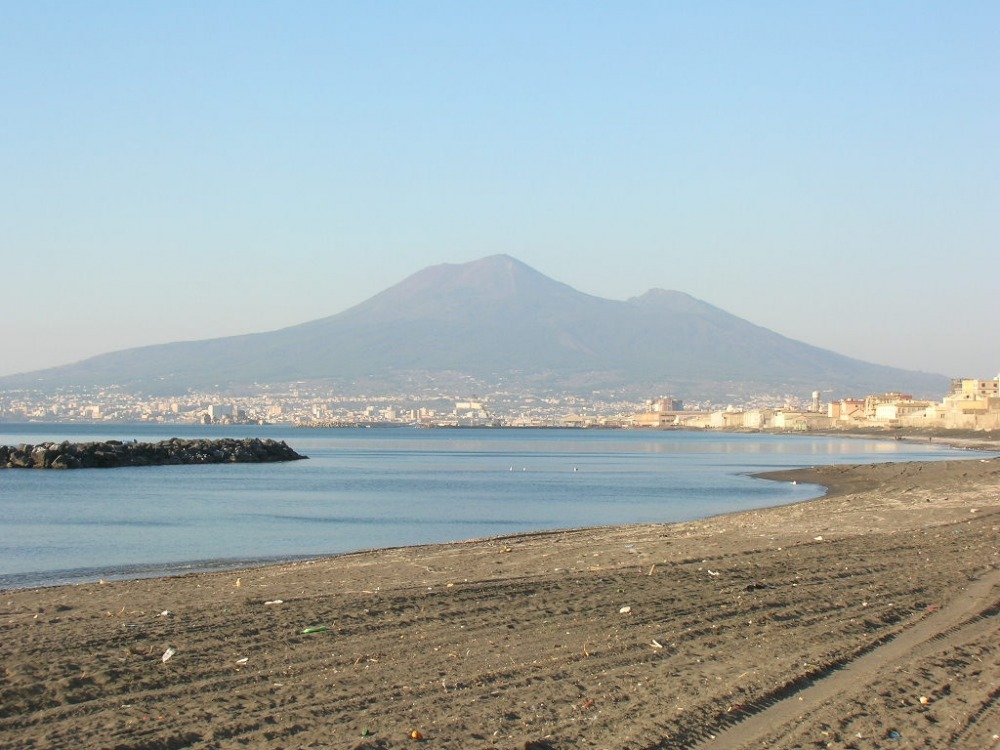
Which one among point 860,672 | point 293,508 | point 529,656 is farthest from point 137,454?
point 860,672

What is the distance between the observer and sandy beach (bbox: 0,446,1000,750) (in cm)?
552

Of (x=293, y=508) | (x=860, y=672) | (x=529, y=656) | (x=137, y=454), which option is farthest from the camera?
(x=137, y=454)

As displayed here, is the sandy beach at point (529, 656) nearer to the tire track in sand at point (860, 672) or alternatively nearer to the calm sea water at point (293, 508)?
the tire track in sand at point (860, 672)

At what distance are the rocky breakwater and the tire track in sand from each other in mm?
44081

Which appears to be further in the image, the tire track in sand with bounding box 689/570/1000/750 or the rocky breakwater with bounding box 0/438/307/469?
the rocky breakwater with bounding box 0/438/307/469

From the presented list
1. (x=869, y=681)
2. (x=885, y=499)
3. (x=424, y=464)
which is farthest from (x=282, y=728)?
(x=424, y=464)

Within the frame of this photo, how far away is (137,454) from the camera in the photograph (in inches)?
2079

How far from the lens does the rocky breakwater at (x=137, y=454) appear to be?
159ft

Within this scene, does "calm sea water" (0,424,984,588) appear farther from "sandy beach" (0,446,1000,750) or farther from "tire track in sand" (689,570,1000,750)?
"tire track in sand" (689,570,1000,750)

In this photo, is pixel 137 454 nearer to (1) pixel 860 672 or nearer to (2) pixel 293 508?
(2) pixel 293 508

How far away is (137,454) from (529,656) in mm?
48721

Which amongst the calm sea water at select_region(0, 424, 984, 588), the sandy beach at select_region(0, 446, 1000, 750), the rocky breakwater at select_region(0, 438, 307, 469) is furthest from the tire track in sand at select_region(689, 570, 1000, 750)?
the rocky breakwater at select_region(0, 438, 307, 469)

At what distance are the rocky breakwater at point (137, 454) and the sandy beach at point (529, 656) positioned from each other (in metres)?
39.2

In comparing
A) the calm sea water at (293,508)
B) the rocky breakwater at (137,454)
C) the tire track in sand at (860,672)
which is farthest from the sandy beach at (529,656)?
the rocky breakwater at (137,454)
